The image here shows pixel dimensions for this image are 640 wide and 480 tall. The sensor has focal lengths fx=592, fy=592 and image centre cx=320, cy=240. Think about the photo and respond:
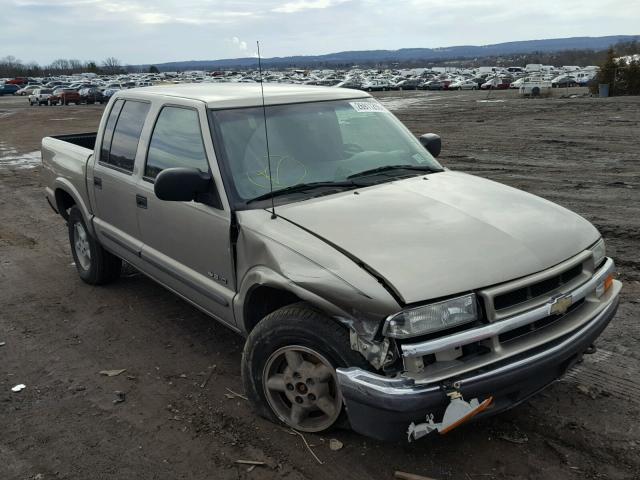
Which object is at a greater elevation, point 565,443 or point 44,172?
point 44,172

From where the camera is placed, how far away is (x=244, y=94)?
4199 mm

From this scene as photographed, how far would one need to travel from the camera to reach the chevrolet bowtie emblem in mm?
2910

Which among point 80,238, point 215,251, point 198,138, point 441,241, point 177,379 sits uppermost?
point 198,138

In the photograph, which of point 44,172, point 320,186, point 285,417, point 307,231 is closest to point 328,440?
point 285,417

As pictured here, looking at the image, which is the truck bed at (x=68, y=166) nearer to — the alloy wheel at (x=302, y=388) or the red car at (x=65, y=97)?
the alloy wheel at (x=302, y=388)

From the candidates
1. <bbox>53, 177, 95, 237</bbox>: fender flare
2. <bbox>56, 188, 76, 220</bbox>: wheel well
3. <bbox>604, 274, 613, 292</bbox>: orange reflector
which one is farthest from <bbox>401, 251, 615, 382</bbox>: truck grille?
<bbox>56, 188, 76, 220</bbox>: wheel well

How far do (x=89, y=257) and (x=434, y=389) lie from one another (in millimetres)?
4382

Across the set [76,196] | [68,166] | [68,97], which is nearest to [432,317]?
[76,196]

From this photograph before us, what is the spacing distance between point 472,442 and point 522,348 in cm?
72

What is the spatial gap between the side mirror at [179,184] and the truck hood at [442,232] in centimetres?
57

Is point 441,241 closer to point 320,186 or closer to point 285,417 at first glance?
point 320,186

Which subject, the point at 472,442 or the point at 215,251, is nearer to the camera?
the point at 472,442

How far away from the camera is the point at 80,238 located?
6.04 meters

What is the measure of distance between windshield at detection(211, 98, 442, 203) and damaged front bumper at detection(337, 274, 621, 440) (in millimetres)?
1428
